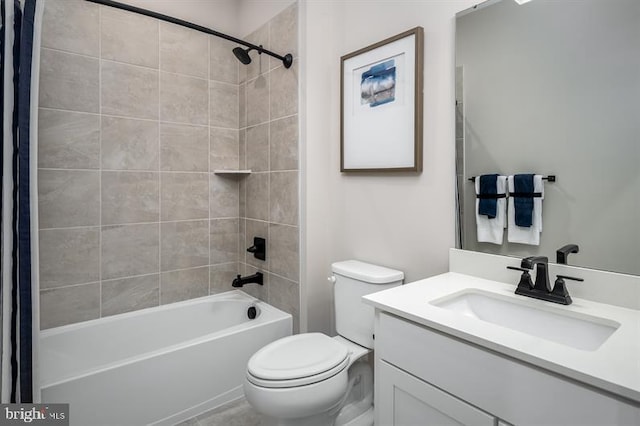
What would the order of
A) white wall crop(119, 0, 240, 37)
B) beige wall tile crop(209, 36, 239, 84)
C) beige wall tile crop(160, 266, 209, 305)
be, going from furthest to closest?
beige wall tile crop(209, 36, 239, 84) < beige wall tile crop(160, 266, 209, 305) < white wall crop(119, 0, 240, 37)

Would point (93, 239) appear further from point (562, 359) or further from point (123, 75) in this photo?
point (562, 359)

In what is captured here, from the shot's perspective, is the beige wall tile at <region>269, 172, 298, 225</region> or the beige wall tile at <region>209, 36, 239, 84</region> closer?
the beige wall tile at <region>269, 172, 298, 225</region>

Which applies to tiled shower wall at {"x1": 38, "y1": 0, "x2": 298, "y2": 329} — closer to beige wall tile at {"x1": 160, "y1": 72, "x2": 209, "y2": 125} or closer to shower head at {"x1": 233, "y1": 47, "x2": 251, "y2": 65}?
beige wall tile at {"x1": 160, "y1": 72, "x2": 209, "y2": 125}

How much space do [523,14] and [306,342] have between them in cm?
162

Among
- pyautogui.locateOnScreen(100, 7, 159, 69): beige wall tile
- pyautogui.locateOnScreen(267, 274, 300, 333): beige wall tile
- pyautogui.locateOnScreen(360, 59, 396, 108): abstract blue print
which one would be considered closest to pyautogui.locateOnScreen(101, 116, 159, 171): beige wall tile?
pyautogui.locateOnScreen(100, 7, 159, 69): beige wall tile

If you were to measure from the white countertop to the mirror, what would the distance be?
0.19m

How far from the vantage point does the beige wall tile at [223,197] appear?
2449mm

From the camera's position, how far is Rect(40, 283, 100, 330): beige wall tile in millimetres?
1905

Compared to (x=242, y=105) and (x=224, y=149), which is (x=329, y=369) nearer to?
(x=224, y=149)

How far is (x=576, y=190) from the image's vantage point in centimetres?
119

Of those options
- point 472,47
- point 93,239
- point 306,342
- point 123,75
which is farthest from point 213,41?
point 306,342

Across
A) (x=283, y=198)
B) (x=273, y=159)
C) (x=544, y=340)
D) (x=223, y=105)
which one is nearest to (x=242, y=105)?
(x=223, y=105)

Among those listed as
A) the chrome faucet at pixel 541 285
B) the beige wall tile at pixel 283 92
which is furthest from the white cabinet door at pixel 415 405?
the beige wall tile at pixel 283 92

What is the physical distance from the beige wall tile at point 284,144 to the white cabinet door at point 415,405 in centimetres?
126
